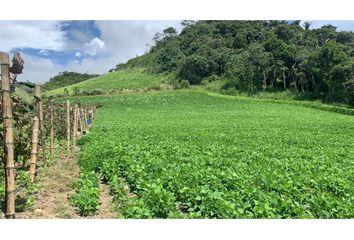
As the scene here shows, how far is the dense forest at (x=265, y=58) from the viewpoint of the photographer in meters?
62.9

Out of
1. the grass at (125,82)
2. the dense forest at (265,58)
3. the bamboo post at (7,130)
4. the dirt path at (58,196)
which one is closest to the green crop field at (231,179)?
the dirt path at (58,196)

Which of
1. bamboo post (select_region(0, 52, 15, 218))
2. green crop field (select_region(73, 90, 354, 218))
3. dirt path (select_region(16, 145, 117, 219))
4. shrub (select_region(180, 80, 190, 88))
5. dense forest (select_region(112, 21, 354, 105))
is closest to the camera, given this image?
bamboo post (select_region(0, 52, 15, 218))

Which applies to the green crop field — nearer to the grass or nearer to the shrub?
the shrub

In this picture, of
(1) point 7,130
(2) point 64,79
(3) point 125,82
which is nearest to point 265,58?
(3) point 125,82

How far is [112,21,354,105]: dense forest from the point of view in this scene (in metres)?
62.9

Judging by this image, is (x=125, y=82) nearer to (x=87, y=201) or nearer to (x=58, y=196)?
(x=58, y=196)

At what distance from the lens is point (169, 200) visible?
799cm

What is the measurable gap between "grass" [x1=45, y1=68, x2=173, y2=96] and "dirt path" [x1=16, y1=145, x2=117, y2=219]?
2755 inches

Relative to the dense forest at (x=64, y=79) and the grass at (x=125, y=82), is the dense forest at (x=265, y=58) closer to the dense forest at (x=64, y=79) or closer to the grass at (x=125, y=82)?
the grass at (x=125, y=82)

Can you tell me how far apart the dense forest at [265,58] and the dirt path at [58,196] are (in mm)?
50043

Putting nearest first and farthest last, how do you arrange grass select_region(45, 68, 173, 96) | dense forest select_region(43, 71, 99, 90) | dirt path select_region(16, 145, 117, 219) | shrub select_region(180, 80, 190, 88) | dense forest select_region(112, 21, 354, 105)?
dirt path select_region(16, 145, 117, 219), dense forest select_region(112, 21, 354, 105), shrub select_region(180, 80, 190, 88), grass select_region(45, 68, 173, 96), dense forest select_region(43, 71, 99, 90)

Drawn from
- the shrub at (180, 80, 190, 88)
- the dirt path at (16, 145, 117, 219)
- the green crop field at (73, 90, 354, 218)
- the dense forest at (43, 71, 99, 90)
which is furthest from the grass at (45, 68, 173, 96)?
the dirt path at (16, 145, 117, 219)

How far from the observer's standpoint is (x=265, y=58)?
7306cm
